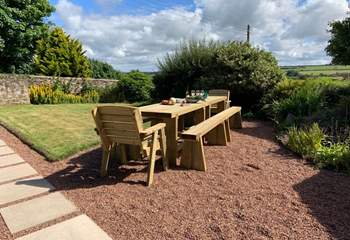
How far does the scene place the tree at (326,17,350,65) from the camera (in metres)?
7.65

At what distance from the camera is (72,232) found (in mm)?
2711

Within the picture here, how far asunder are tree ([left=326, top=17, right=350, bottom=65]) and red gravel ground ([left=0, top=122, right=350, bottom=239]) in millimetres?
4294

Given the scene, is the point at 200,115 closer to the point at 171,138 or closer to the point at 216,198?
the point at 171,138

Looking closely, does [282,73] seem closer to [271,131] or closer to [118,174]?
[271,131]

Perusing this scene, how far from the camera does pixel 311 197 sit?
133 inches

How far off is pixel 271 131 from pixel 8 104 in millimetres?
9523

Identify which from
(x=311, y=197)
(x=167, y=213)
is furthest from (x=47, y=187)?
(x=311, y=197)

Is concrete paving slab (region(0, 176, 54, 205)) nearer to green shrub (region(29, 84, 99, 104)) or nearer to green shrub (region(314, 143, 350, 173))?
green shrub (region(314, 143, 350, 173))

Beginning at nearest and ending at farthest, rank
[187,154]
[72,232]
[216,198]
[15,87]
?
[72,232] → [216,198] → [187,154] → [15,87]

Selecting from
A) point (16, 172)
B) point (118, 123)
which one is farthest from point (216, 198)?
point (16, 172)

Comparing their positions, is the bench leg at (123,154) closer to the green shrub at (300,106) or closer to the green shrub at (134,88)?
the green shrub at (300,106)

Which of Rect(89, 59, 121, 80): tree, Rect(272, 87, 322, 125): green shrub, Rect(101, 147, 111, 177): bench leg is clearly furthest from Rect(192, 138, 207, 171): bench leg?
Rect(89, 59, 121, 80): tree

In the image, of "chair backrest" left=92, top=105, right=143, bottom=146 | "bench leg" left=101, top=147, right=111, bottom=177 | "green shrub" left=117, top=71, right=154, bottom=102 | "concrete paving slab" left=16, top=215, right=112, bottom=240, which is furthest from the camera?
"green shrub" left=117, top=71, right=154, bottom=102

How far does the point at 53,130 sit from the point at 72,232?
4.41m
